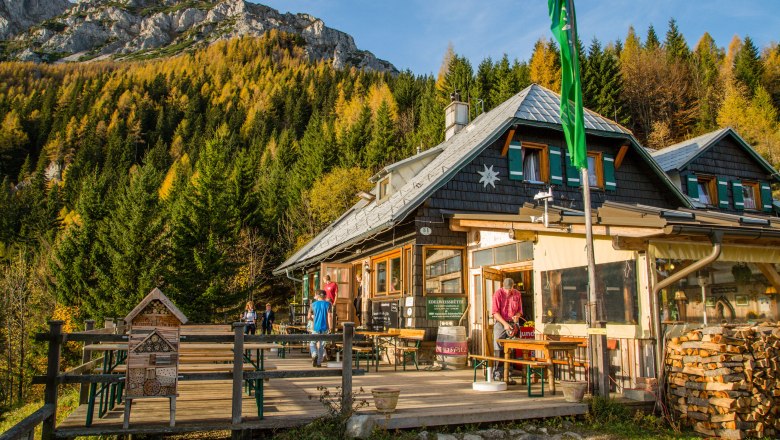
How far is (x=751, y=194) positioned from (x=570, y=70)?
49.8ft

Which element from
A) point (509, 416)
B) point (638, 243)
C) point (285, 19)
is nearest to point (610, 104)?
point (638, 243)

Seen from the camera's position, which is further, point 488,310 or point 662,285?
point 488,310

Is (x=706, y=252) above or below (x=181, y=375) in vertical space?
above

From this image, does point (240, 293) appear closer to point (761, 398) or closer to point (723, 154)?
point (723, 154)

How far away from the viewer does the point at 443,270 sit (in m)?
12.9

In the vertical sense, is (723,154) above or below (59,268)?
above

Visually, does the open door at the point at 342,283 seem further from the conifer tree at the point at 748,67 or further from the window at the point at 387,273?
the conifer tree at the point at 748,67

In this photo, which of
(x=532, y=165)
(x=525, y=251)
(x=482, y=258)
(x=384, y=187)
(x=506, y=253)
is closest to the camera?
(x=525, y=251)

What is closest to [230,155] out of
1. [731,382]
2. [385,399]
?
[385,399]

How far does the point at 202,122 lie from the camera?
74938mm

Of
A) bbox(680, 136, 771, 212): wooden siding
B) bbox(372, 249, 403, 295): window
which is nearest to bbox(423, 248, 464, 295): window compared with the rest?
bbox(372, 249, 403, 295): window

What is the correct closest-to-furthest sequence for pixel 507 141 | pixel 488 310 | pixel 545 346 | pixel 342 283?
1. pixel 545 346
2. pixel 488 310
3. pixel 507 141
4. pixel 342 283

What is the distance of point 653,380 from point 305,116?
209ft

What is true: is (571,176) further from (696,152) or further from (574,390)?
(574,390)
